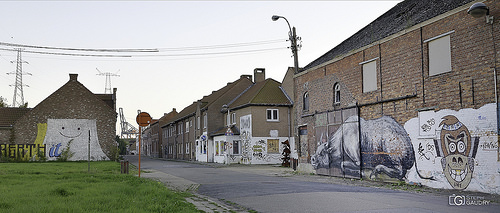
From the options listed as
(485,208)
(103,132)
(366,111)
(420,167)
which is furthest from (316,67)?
(103,132)

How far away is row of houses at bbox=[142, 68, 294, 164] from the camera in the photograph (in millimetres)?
38906

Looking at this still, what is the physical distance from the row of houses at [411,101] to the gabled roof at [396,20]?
0.20ft

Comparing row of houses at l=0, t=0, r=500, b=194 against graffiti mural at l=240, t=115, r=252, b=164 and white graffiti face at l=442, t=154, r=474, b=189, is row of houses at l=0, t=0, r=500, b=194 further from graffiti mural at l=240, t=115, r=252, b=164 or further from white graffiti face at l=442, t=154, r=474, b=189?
graffiti mural at l=240, t=115, r=252, b=164

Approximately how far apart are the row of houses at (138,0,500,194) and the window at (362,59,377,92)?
0.04 meters

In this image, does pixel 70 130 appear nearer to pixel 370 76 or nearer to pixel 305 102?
pixel 305 102

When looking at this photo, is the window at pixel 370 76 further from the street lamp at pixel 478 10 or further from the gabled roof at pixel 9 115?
the gabled roof at pixel 9 115

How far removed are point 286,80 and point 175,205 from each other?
1324 inches

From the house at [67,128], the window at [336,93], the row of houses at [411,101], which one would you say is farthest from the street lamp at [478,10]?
the house at [67,128]

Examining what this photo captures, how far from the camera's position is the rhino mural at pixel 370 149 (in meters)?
16.6

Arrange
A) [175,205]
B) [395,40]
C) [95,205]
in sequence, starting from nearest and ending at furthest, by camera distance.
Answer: [95,205], [175,205], [395,40]

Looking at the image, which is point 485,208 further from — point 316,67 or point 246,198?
point 316,67

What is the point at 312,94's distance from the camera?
77.9 ft

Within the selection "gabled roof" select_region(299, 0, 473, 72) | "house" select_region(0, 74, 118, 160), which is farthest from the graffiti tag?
"house" select_region(0, 74, 118, 160)

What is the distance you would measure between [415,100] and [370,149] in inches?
133
